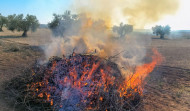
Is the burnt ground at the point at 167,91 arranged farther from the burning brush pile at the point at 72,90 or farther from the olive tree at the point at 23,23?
the olive tree at the point at 23,23

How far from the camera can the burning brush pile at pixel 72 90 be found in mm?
4031

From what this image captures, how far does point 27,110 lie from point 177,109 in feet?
14.7

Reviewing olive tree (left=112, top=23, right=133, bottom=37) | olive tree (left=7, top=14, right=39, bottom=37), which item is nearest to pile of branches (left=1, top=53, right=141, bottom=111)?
olive tree (left=112, top=23, right=133, bottom=37)

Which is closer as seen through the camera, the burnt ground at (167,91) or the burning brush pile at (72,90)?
the burning brush pile at (72,90)

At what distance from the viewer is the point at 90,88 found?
4.33 m

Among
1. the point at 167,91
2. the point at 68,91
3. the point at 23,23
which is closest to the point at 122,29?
the point at 167,91

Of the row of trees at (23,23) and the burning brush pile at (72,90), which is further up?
the row of trees at (23,23)

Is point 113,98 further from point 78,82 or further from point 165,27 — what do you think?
point 165,27

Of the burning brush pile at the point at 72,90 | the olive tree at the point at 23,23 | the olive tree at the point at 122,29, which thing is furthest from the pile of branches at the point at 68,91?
the olive tree at the point at 23,23

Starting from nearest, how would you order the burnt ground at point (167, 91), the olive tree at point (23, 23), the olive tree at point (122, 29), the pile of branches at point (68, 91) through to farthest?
1. the pile of branches at point (68, 91)
2. the burnt ground at point (167, 91)
3. the olive tree at point (122, 29)
4. the olive tree at point (23, 23)

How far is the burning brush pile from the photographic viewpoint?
403 centimetres

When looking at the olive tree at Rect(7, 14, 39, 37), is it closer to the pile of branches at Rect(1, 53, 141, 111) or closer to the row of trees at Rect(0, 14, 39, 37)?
the row of trees at Rect(0, 14, 39, 37)

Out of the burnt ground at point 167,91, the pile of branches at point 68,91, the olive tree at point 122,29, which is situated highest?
the olive tree at point 122,29

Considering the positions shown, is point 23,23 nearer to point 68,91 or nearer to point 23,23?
point 23,23
